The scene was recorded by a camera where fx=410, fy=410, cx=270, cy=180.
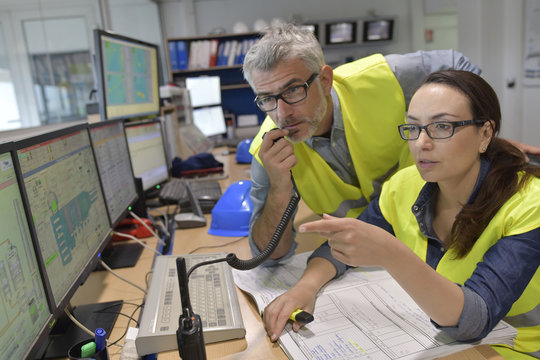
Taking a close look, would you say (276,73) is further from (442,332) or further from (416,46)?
(416,46)

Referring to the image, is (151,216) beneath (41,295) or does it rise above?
beneath

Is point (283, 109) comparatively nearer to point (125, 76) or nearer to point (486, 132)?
point (486, 132)

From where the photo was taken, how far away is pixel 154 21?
17.9 feet

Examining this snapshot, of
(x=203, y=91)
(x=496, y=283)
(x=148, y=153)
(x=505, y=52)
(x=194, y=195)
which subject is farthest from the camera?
(x=203, y=91)

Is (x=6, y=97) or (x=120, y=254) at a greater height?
(x=6, y=97)

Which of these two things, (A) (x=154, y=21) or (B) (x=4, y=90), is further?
(A) (x=154, y=21)

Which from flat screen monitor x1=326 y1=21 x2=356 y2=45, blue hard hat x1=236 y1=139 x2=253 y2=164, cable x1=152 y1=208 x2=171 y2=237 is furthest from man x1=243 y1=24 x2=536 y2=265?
flat screen monitor x1=326 y1=21 x2=356 y2=45

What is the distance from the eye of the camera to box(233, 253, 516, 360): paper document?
0.74 metres

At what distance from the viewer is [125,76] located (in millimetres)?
1908

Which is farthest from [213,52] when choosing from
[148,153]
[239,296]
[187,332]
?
[187,332]

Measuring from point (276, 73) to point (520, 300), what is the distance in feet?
2.76

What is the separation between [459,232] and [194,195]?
4.02 feet

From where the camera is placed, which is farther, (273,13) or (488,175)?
(273,13)

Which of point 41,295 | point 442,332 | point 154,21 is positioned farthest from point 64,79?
point 442,332
